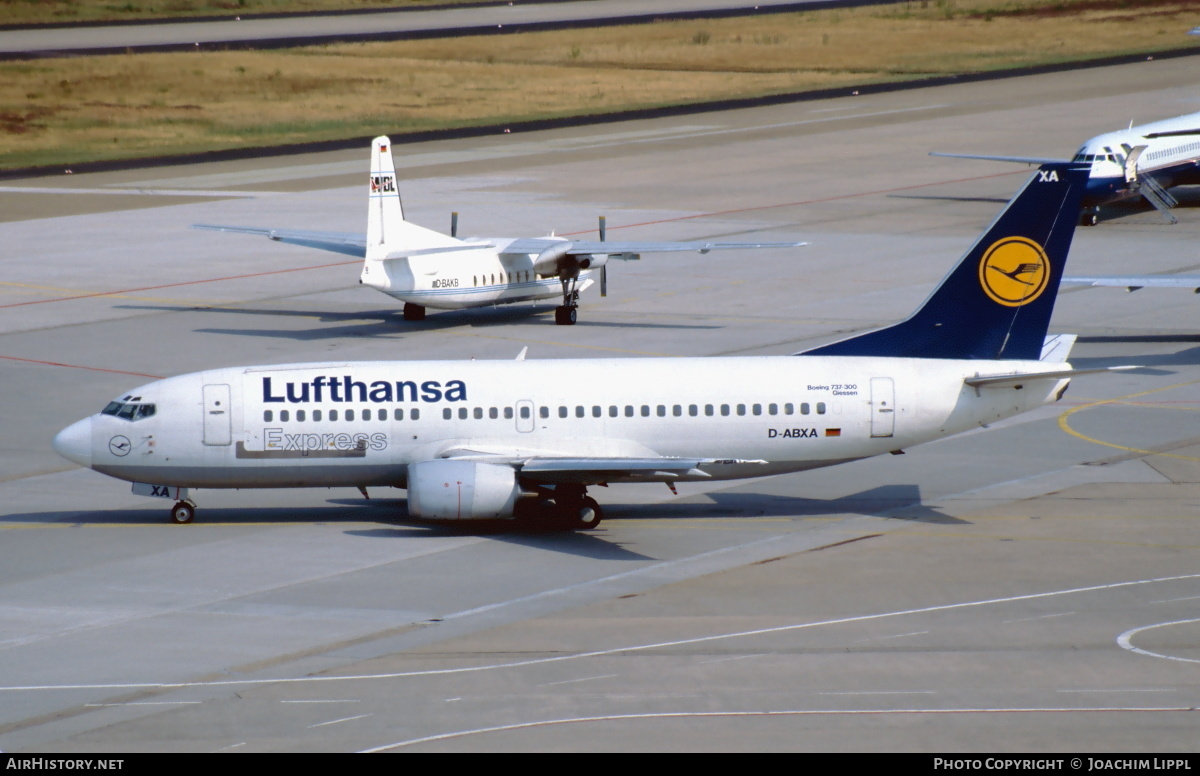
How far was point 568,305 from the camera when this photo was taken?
6106 centimetres

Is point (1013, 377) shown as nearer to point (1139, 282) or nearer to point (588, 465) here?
point (588, 465)

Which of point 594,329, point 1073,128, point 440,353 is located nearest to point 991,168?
point 1073,128

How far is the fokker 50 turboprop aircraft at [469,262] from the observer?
57.2 meters

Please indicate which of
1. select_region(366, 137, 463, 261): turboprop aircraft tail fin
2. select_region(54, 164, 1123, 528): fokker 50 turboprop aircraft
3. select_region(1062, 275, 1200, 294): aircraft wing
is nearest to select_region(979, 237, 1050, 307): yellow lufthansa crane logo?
select_region(54, 164, 1123, 528): fokker 50 turboprop aircraft

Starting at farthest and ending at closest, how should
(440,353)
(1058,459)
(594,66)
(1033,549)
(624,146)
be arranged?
(594,66) → (624,146) → (440,353) → (1058,459) → (1033,549)

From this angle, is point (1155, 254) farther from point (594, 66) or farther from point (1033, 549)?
point (594, 66)

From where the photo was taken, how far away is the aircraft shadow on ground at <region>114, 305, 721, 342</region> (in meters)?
59.1

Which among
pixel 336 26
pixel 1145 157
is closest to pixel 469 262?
pixel 1145 157

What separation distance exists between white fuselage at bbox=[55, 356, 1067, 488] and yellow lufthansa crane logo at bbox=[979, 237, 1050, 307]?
6.30ft

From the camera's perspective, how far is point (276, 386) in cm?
3691

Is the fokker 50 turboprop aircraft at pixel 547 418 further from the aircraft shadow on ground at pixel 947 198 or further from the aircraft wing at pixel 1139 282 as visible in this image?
the aircraft shadow on ground at pixel 947 198

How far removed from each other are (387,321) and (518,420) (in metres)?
25.8

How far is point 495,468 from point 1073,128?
8373 centimetres

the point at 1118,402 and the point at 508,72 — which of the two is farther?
the point at 508,72
